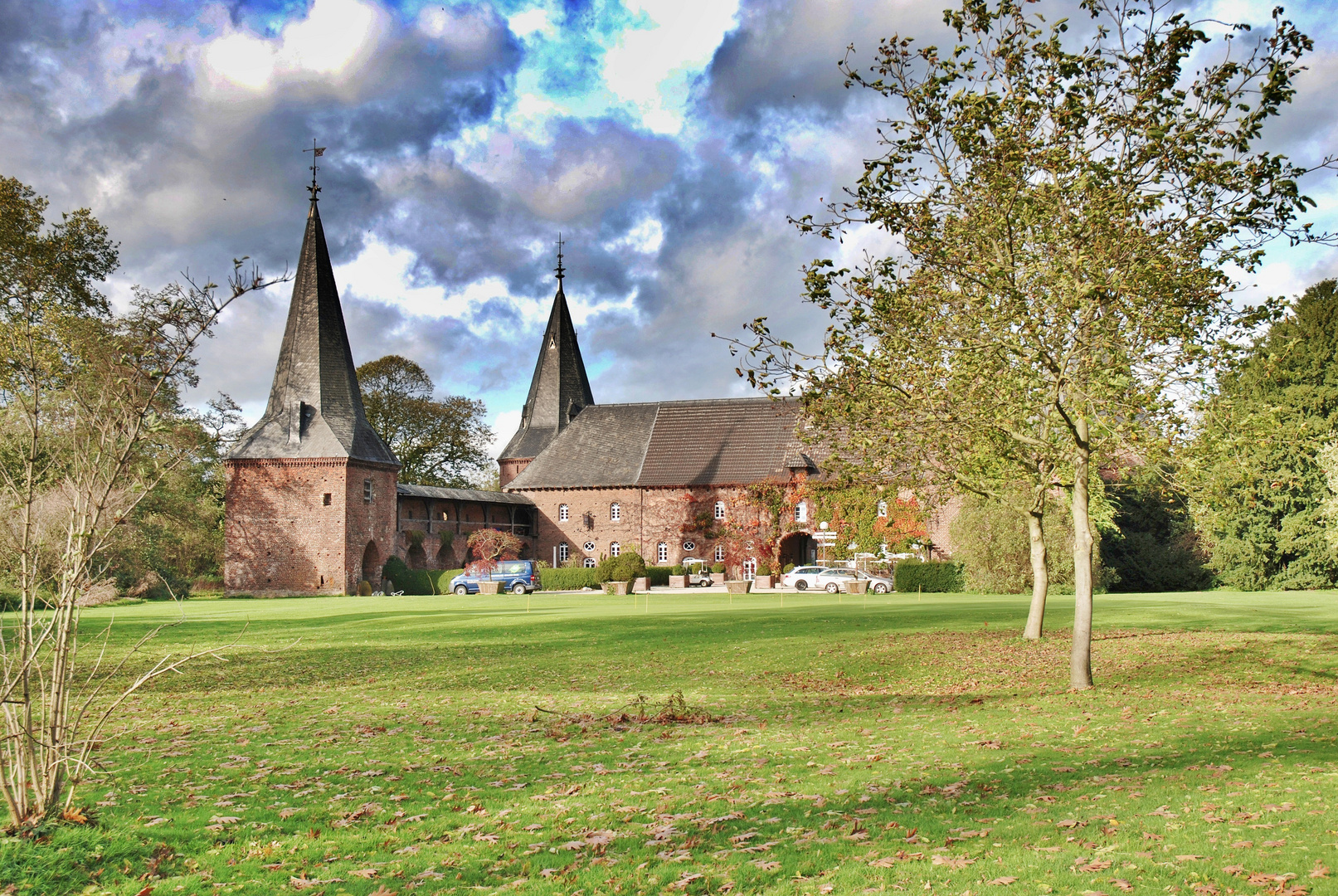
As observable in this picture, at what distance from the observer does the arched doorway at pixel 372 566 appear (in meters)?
53.0

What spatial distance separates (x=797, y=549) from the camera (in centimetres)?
6081

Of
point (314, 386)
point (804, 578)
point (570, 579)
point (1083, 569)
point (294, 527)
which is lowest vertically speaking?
point (570, 579)

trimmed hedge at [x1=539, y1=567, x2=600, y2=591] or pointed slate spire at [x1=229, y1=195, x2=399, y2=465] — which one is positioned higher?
pointed slate spire at [x1=229, y1=195, x2=399, y2=465]

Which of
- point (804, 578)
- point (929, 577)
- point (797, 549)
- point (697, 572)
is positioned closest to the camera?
point (929, 577)

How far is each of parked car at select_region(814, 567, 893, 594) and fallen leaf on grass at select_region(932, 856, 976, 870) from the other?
3638 centimetres

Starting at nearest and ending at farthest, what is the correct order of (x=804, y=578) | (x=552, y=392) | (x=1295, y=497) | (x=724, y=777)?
(x=724, y=777), (x=804, y=578), (x=1295, y=497), (x=552, y=392)

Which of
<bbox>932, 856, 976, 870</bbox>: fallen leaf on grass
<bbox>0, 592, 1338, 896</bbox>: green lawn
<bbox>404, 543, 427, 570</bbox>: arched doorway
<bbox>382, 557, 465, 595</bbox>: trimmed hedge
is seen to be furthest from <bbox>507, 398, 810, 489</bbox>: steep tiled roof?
<bbox>932, 856, 976, 870</bbox>: fallen leaf on grass

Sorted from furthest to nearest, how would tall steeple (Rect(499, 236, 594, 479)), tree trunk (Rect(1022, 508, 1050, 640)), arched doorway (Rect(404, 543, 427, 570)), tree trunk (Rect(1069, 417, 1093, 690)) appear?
tall steeple (Rect(499, 236, 594, 479))
arched doorway (Rect(404, 543, 427, 570))
tree trunk (Rect(1022, 508, 1050, 640))
tree trunk (Rect(1069, 417, 1093, 690))

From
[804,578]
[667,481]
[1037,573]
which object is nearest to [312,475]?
[667,481]

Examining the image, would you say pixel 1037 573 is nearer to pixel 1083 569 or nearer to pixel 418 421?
pixel 1083 569

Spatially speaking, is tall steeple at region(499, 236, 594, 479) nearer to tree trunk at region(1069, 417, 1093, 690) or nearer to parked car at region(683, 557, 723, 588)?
parked car at region(683, 557, 723, 588)

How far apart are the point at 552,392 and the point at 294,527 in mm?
22051

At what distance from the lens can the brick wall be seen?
1997 inches

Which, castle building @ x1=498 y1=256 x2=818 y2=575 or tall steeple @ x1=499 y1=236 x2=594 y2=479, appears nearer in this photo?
castle building @ x1=498 y1=256 x2=818 y2=575
